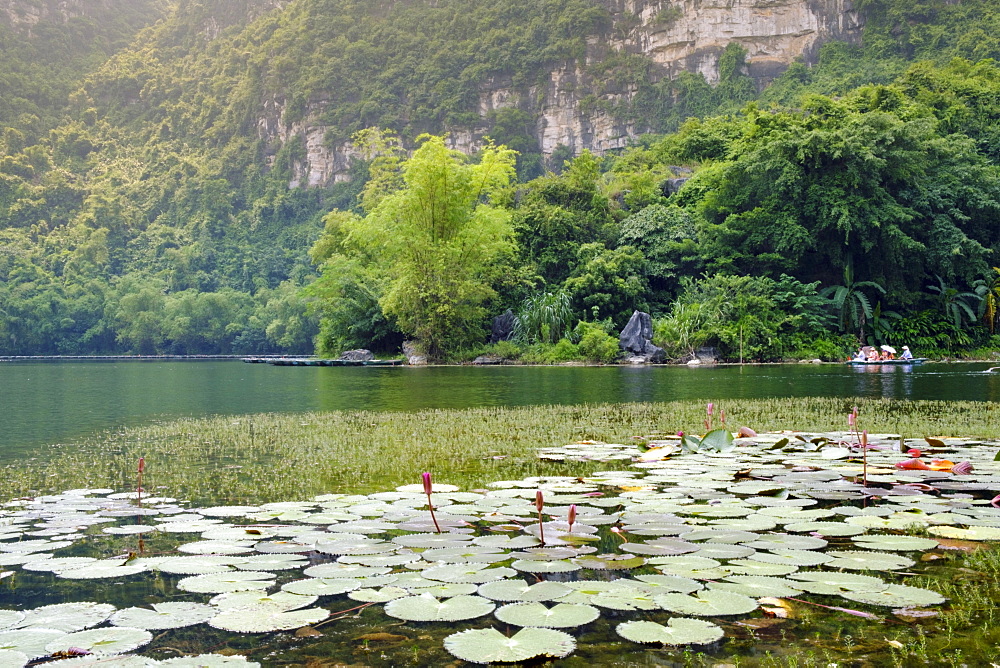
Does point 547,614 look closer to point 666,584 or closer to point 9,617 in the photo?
point 666,584

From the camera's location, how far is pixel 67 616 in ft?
8.64

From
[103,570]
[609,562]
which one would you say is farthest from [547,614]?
[103,570]

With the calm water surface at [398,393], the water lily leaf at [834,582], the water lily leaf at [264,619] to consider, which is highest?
the water lily leaf at [264,619]

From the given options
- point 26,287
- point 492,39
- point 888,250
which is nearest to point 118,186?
point 26,287

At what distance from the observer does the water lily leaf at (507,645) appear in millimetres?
2215

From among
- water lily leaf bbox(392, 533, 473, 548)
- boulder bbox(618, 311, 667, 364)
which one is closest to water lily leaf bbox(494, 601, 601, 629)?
water lily leaf bbox(392, 533, 473, 548)

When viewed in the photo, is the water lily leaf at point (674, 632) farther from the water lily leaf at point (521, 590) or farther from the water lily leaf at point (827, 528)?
the water lily leaf at point (827, 528)

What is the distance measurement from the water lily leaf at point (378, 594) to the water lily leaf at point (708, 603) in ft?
2.91

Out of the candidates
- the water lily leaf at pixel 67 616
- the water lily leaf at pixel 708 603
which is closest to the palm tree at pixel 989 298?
the water lily leaf at pixel 708 603

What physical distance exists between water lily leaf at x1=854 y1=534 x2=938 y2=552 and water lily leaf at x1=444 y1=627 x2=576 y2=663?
1760mm

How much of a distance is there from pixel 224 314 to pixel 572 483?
60053 millimetres

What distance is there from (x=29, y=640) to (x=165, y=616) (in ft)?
1.26

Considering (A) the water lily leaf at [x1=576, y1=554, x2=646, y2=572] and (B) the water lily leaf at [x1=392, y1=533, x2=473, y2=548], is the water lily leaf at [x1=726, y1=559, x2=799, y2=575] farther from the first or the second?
(B) the water lily leaf at [x1=392, y1=533, x2=473, y2=548]

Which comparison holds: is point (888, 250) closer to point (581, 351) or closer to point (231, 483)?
point (581, 351)
